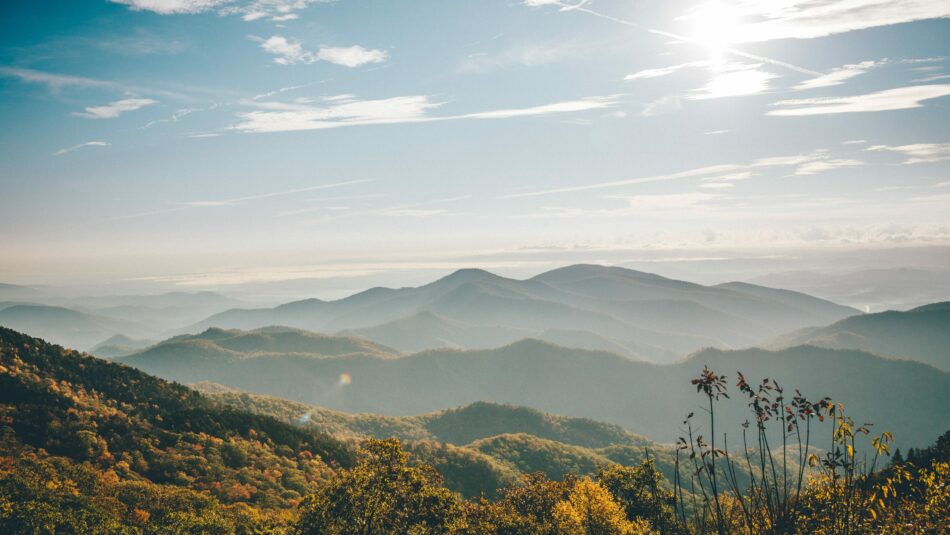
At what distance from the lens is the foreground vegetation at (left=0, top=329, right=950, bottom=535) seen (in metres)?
23.2

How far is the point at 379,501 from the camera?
44.2m

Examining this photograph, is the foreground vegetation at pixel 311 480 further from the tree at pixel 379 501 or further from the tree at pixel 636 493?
the tree at pixel 636 493

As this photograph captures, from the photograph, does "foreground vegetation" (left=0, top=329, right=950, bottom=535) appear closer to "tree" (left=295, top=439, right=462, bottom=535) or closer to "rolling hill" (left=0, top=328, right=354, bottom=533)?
"tree" (left=295, top=439, right=462, bottom=535)

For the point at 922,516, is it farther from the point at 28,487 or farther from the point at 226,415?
the point at 226,415

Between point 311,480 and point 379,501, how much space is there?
110m

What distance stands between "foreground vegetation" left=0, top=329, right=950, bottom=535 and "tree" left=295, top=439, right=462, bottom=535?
0.44ft

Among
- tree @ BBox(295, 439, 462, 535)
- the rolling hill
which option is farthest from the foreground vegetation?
the rolling hill

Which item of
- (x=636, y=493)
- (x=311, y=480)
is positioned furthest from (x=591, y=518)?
(x=311, y=480)

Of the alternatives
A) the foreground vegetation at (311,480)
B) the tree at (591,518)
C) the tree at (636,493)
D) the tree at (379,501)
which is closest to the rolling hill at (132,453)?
the foreground vegetation at (311,480)

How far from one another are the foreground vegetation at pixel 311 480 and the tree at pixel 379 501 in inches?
5.2

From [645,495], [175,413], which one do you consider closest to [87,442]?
[175,413]

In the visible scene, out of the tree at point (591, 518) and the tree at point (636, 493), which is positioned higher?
the tree at point (591, 518)

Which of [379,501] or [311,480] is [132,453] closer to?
[311,480]

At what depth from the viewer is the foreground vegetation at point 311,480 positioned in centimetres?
2325
